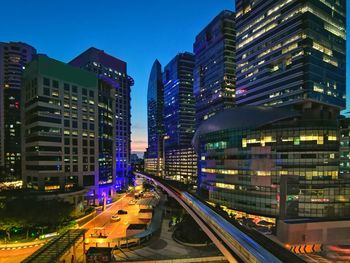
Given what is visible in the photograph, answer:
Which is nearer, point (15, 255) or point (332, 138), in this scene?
point (15, 255)

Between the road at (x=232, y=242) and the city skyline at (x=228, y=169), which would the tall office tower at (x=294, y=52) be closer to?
the city skyline at (x=228, y=169)

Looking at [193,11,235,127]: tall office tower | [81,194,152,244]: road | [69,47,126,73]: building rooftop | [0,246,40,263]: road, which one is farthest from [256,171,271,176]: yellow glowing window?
[69,47,126,73]: building rooftop

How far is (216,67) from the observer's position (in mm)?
158250

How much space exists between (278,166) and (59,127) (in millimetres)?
65732

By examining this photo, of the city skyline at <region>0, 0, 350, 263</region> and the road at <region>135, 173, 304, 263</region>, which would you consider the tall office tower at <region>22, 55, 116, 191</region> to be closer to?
the city skyline at <region>0, 0, 350, 263</region>

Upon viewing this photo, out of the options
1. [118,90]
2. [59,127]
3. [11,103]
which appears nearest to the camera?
[59,127]

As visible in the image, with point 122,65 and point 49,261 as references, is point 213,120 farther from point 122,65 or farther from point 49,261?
point 122,65

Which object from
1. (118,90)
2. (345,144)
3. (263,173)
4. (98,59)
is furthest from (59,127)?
(345,144)

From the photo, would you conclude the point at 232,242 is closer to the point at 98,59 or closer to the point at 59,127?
the point at 59,127

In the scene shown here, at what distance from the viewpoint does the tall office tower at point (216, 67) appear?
150 metres

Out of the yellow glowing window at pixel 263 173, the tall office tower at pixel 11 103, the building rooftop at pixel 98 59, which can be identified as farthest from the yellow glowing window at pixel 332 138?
the tall office tower at pixel 11 103

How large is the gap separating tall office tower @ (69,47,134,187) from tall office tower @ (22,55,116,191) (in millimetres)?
42572

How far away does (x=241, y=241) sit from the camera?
28203mm

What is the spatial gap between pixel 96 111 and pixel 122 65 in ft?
237
